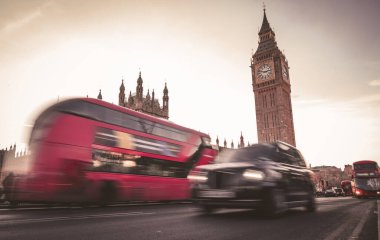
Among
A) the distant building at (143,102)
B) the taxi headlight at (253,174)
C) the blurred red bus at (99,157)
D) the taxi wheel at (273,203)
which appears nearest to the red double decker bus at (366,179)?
the blurred red bus at (99,157)

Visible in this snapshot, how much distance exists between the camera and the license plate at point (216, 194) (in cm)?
549

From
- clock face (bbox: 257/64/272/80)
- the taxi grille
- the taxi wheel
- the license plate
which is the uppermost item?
clock face (bbox: 257/64/272/80)

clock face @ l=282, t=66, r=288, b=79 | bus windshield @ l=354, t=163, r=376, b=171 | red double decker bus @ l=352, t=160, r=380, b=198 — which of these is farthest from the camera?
clock face @ l=282, t=66, r=288, b=79

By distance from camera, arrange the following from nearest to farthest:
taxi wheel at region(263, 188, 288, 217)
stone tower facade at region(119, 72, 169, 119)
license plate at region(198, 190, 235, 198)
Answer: taxi wheel at region(263, 188, 288, 217) → license plate at region(198, 190, 235, 198) → stone tower facade at region(119, 72, 169, 119)

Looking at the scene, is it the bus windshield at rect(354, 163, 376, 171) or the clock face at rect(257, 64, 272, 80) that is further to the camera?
the clock face at rect(257, 64, 272, 80)

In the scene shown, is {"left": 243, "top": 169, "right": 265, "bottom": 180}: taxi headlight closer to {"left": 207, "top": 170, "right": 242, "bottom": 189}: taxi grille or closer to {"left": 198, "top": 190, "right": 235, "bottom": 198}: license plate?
{"left": 207, "top": 170, "right": 242, "bottom": 189}: taxi grille

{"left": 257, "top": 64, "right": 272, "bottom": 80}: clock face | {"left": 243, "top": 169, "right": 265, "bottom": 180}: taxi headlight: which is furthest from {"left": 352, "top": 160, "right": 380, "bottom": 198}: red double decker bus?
{"left": 257, "top": 64, "right": 272, "bottom": 80}: clock face

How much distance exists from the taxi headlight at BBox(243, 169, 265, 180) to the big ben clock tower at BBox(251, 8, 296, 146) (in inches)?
3149

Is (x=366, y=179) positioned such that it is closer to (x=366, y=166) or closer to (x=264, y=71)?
(x=366, y=166)

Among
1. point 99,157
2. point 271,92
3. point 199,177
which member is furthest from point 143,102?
point 199,177

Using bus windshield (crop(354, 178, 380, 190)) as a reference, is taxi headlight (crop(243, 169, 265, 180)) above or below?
above

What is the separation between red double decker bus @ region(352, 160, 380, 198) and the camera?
82.5 feet

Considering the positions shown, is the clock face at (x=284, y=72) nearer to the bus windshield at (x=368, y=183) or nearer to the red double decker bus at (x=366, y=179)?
the red double decker bus at (x=366, y=179)

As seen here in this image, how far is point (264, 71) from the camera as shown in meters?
86.3
